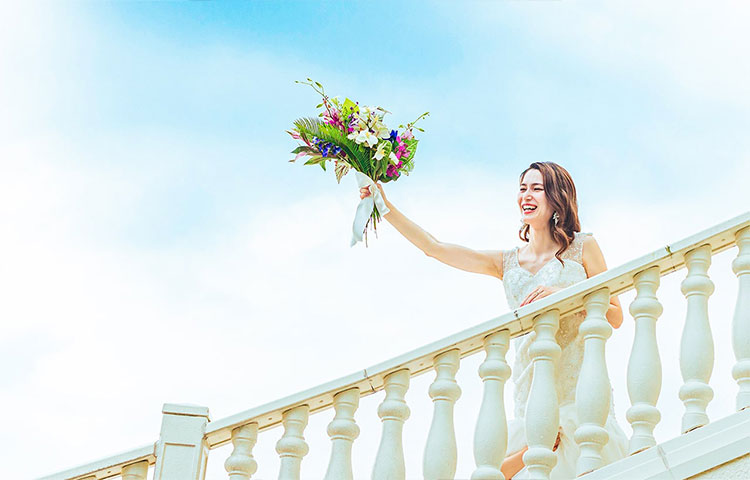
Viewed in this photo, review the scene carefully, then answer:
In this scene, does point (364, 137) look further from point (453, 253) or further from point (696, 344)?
point (696, 344)

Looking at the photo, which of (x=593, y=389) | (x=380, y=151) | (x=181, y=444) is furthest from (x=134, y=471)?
(x=380, y=151)

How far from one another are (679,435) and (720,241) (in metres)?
0.79

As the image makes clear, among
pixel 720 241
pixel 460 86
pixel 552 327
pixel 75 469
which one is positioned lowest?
pixel 75 469

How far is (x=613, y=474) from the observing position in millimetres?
3396

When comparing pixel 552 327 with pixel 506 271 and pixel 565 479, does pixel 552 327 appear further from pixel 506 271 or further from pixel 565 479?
pixel 506 271

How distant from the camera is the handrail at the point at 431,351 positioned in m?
3.71

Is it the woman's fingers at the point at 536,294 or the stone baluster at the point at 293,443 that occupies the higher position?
the woman's fingers at the point at 536,294

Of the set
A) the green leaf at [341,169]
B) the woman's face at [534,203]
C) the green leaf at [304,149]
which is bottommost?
the woman's face at [534,203]

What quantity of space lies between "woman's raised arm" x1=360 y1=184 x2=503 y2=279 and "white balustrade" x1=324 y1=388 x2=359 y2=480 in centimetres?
161

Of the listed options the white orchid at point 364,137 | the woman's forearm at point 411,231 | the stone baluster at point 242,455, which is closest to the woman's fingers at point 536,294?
the woman's forearm at point 411,231

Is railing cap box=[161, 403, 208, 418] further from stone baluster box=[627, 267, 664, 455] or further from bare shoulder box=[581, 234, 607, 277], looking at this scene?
bare shoulder box=[581, 234, 607, 277]

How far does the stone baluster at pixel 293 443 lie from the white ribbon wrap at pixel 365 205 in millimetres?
1265

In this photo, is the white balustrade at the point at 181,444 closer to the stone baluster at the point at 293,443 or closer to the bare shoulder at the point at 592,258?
the stone baluster at the point at 293,443

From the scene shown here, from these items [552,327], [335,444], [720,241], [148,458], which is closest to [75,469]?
[148,458]
